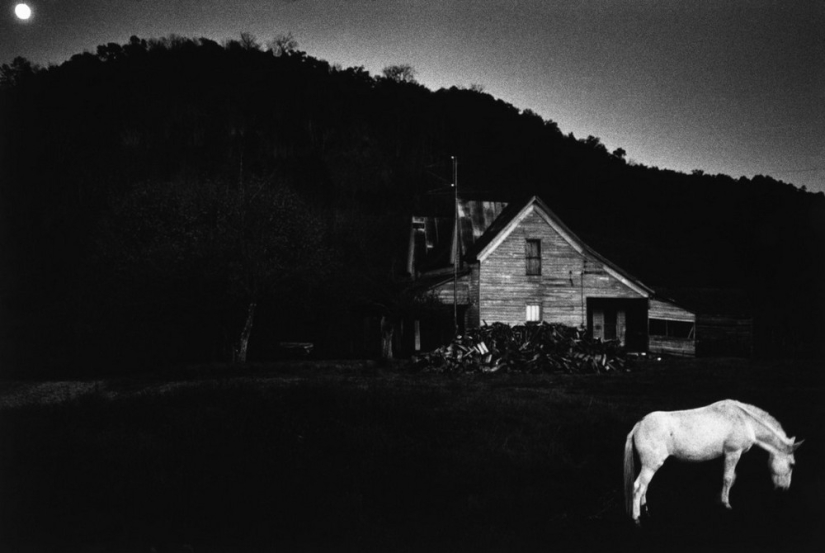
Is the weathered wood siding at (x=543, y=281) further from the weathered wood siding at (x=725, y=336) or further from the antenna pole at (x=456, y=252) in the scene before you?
the weathered wood siding at (x=725, y=336)

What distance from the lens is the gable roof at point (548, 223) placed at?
106 feet

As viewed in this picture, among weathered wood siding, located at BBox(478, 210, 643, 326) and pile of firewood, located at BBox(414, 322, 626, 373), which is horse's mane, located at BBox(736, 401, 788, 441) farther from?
weathered wood siding, located at BBox(478, 210, 643, 326)

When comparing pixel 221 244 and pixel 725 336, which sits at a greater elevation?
pixel 221 244

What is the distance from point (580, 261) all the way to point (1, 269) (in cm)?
3600

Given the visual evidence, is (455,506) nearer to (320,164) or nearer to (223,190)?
(223,190)

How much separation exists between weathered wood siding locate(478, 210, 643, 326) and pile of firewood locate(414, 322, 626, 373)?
7484mm

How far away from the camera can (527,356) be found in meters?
23.9

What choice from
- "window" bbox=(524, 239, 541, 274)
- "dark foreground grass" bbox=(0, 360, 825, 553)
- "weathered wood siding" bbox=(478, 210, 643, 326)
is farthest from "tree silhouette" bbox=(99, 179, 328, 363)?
"dark foreground grass" bbox=(0, 360, 825, 553)

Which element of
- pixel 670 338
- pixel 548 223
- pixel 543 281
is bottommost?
pixel 670 338

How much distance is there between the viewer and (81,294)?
33.4m

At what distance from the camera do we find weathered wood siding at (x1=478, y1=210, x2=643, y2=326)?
32438 millimetres

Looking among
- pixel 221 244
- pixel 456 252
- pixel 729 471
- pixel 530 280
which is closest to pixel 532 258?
pixel 530 280

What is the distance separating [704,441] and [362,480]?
4278 millimetres

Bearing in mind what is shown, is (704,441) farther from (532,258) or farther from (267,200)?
(532,258)
